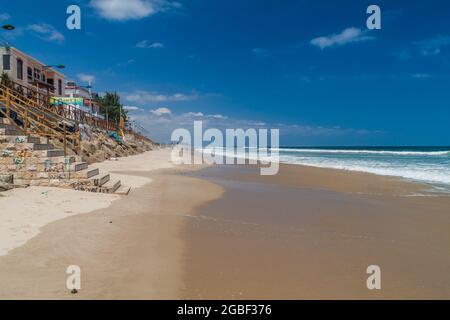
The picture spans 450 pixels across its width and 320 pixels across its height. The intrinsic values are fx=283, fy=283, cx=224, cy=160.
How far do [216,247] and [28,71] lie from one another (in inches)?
1707

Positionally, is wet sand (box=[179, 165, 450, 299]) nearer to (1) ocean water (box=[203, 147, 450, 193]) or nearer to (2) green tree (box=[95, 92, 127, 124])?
(1) ocean water (box=[203, 147, 450, 193])

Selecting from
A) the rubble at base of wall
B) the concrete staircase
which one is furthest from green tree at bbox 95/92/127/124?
the concrete staircase

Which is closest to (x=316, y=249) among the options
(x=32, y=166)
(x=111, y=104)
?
(x=32, y=166)

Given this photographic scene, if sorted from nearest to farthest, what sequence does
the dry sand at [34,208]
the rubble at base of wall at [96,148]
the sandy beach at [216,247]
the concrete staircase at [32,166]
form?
the sandy beach at [216,247], the dry sand at [34,208], the concrete staircase at [32,166], the rubble at base of wall at [96,148]

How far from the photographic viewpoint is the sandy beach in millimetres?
3455

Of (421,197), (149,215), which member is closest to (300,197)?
(421,197)

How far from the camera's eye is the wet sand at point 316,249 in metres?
3.51

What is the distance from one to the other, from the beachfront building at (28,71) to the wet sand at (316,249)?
27876mm

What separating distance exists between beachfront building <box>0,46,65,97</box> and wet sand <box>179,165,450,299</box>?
1097 inches

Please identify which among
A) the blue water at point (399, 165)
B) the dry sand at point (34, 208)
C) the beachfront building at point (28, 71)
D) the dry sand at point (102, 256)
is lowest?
the dry sand at point (102, 256)

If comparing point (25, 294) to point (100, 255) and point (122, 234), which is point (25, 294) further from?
point (122, 234)

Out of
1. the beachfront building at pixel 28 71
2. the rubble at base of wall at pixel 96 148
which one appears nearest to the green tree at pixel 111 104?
the beachfront building at pixel 28 71

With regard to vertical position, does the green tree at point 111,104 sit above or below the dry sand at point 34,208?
above

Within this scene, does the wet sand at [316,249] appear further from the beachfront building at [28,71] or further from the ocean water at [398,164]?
the beachfront building at [28,71]
